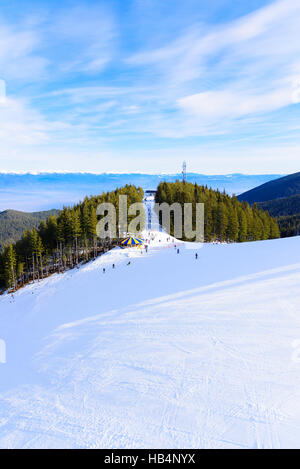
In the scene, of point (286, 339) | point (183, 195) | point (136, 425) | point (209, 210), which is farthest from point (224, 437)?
point (183, 195)
